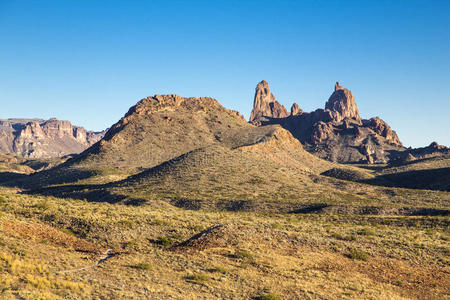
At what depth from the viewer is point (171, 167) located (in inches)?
3376

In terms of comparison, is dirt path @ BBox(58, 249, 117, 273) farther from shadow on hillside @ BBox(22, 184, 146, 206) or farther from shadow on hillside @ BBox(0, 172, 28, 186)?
shadow on hillside @ BBox(0, 172, 28, 186)

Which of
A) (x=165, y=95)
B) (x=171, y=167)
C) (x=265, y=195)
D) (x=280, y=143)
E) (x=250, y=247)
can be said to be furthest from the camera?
(x=165, y=95)

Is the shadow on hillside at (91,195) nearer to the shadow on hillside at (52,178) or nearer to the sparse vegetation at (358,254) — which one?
the shadow on hillside at (52,178)

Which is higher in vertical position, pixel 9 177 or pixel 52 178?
pixel 52 178

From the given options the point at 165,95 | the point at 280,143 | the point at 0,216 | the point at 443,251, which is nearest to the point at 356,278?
the point at 443,251

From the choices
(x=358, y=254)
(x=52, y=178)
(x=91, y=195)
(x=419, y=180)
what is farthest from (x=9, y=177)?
(x=419, y=180)

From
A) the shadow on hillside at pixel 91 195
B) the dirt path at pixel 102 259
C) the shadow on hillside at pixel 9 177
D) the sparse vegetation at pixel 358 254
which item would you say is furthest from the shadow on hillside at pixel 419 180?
the shadow on hillside at pixel 9 177

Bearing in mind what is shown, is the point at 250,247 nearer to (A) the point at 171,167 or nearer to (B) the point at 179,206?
(B) the point at 179,206

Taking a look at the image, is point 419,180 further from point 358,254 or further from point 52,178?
point 52,178

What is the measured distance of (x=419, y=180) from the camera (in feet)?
340

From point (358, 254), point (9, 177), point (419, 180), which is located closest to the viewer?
point (358, 254)

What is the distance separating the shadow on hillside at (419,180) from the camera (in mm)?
95300

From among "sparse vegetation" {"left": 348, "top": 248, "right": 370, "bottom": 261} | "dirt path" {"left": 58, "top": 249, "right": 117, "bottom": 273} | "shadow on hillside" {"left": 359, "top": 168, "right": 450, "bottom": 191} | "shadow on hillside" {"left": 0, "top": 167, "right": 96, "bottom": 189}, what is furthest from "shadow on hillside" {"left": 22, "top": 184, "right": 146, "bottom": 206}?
"shadow on hillside" {"left": 359, "top": 168, "right": 450, "bottom": 191}

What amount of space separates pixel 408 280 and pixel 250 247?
34.5ft
